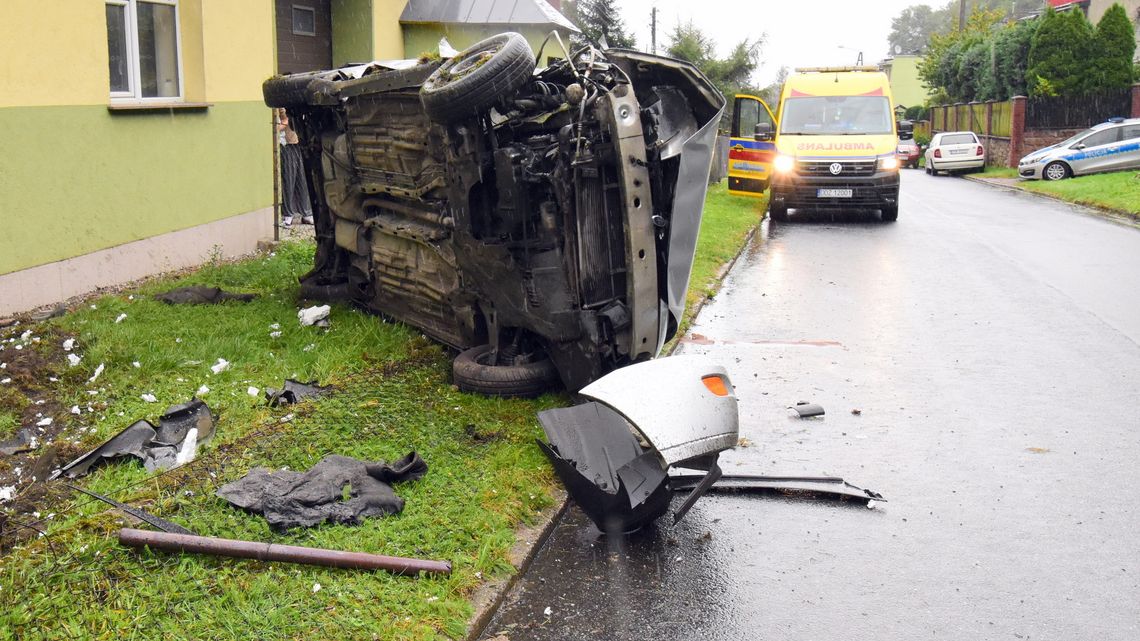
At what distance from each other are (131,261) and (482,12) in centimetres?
1109

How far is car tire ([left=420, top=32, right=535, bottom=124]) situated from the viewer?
5.89 metres

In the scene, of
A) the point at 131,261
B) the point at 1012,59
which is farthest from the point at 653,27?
the point at 131,261

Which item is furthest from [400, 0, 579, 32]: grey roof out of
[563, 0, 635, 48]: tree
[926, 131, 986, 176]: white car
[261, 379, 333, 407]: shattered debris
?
[563, 0, 635, 48]: tree

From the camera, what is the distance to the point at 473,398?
263 inches

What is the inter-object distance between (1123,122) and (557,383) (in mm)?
27097

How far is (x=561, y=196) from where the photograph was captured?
614 centimetres

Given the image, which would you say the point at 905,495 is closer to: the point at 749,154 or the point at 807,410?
the point at 807,410

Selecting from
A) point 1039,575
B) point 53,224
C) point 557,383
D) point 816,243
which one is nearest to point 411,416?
point 557,383

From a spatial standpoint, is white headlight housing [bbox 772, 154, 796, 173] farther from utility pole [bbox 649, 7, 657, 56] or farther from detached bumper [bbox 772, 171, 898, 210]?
utility pole [bbox 649, 7, 657, 56]

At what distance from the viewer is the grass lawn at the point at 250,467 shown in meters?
3.95

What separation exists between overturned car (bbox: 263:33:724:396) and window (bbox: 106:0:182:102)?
4778mm

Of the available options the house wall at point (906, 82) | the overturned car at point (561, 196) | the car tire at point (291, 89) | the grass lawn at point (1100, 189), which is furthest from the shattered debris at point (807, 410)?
the house wall at point (906, 82)

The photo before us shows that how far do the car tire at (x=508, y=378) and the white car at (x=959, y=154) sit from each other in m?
34.0

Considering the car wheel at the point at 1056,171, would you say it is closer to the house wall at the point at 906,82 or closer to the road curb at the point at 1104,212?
the road curb at the point at 1104,212
